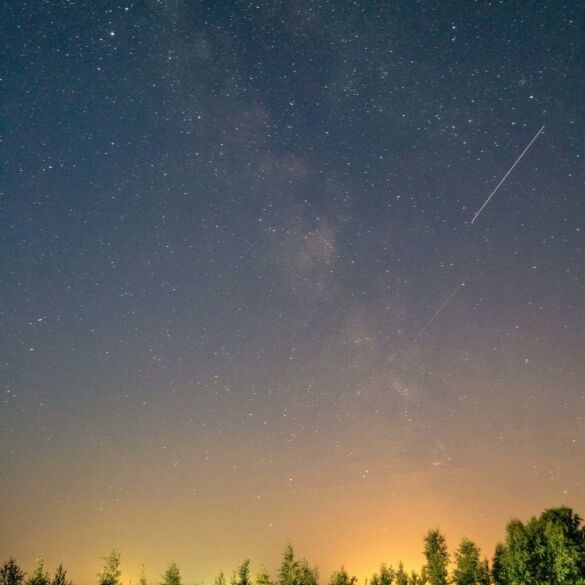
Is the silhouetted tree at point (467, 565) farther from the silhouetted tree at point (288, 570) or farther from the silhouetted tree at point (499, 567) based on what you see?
the silhouetted tree at point (288, 570)

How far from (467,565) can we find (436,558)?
10.6 ft

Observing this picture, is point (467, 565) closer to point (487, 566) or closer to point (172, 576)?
point (487, 566)

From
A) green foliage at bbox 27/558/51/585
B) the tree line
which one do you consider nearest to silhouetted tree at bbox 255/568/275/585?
the tree line

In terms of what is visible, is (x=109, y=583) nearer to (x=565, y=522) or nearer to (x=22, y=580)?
(x=22, y=580)

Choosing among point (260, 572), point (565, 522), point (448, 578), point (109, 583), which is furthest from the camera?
Result: point (448, 578)

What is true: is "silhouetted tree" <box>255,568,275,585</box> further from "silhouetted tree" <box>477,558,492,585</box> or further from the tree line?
"silhouetted tree" <box>477,558,492,585</box>

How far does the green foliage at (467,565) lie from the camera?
160 ft

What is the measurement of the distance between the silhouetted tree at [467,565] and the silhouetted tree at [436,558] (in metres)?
1.22

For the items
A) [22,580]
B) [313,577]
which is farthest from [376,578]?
[22,580]

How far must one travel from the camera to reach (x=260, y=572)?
37.2 m

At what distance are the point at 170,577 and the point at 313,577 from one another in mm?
12536

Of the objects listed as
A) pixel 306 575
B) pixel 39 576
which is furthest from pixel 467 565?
pixel 39 576

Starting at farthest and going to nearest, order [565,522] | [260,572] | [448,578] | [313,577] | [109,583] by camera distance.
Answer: [448,578], [565,522], [313,577], [260,572], [109,583]

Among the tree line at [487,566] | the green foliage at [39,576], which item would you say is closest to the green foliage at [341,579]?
the tree line at [487,566]
